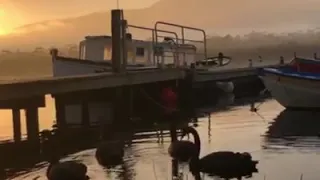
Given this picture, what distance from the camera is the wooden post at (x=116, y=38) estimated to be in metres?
25.2

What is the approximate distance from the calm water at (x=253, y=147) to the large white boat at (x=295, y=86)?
68cm

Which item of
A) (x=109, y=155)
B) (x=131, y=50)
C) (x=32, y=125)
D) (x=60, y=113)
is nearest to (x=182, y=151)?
(x=109, y=155)

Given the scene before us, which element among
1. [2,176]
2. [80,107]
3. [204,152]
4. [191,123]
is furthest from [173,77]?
[2,176]

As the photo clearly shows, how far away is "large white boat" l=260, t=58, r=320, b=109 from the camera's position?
3017cm

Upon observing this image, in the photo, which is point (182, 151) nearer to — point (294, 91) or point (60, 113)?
point (60, 113)

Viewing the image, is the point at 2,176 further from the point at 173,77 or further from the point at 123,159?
the point at 173,77

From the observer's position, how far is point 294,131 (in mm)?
24391

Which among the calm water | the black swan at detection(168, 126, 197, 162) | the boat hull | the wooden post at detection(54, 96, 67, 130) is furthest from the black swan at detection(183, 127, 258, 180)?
the boat hull

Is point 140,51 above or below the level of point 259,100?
above

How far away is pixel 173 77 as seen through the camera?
29891mm

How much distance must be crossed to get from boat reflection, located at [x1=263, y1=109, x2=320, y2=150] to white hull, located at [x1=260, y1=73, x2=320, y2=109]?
0.39 m

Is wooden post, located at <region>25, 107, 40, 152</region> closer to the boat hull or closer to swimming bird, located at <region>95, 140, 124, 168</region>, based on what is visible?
swimming bird, located at <region>95, 140, 124, 168</region>

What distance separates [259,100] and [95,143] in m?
18.7

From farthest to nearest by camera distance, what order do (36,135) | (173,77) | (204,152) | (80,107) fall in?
(173,77)
(80,107)
(36,135)
(204,152)
